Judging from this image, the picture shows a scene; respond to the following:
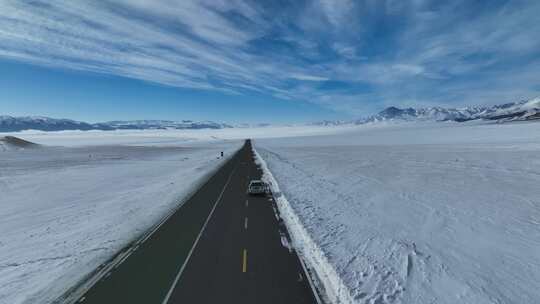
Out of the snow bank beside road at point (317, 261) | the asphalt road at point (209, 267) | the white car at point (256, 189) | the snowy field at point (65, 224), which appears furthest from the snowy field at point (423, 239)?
the snowy field at point (65, 224)

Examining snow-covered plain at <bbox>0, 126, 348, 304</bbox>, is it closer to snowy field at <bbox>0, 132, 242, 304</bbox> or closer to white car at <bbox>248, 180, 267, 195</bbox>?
snowy field at <bbox>0, 132, 242, 304</bbox>

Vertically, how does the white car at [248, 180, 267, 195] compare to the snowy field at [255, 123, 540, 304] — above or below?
above

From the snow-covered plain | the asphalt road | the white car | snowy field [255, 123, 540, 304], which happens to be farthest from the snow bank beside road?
the snow-covered plain

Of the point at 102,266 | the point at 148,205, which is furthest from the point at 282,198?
the point at 102,266

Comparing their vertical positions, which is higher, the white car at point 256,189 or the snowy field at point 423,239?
the white car at point 256,189

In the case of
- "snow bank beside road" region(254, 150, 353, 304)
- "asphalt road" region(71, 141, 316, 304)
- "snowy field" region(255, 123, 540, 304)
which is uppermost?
"asphalt road" region(71, 141, 316, 304)

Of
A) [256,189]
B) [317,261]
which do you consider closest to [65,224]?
[256,189]

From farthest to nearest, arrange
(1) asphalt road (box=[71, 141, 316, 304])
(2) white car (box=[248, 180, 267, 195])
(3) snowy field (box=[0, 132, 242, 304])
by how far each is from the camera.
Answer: (2) white car (box=[248, 180, 267, 195])
(3) snowy field (box=[0, 132, 242, 304])
(1) asphalt road (box=[71, 141, 316, 304])

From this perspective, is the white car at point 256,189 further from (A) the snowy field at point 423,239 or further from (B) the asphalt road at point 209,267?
(B) the asphalt road at point 209,267

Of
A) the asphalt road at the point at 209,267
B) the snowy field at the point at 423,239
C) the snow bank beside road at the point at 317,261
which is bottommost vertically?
the snowy field at the point at 423,239

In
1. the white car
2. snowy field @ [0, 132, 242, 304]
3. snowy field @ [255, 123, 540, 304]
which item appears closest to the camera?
snowy field @ [255, 123, 540, 304]
